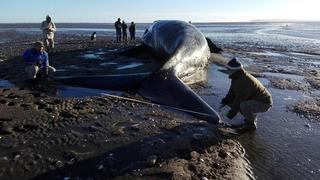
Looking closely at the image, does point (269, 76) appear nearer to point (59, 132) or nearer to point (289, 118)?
point (289, 118)

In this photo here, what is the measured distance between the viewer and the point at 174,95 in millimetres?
8867

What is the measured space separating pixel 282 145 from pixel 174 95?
8.15 ft

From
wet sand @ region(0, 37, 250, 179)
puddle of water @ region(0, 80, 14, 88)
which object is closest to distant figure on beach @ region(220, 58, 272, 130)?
wet sand @ region(0, 37, 250, 179)

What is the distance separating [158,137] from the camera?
707 cm

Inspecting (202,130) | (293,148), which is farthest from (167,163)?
(293,148)

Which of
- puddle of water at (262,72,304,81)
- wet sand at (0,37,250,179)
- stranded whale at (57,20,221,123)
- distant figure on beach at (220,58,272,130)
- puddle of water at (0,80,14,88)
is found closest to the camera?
wet sand at (0,37,250,179)

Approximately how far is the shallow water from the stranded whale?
3.04ft

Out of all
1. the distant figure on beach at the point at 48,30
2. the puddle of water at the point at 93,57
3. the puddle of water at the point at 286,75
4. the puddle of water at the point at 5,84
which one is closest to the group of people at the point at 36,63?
the puddle of water at the point at 5,84

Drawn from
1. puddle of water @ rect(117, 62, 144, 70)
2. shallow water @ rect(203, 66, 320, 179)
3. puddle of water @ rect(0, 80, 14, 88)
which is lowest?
shallow water @ rect(203, 66, 320, 179)

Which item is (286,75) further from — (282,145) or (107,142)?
(107,142)

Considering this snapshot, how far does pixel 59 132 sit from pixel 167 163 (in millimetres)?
2035

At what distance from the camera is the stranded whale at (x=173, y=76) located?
8.50 meters

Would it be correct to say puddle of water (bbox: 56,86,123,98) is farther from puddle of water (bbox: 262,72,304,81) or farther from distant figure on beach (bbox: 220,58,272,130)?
puddle of water (bbox: 262,72,304,81)

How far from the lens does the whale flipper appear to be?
802 centimetres
